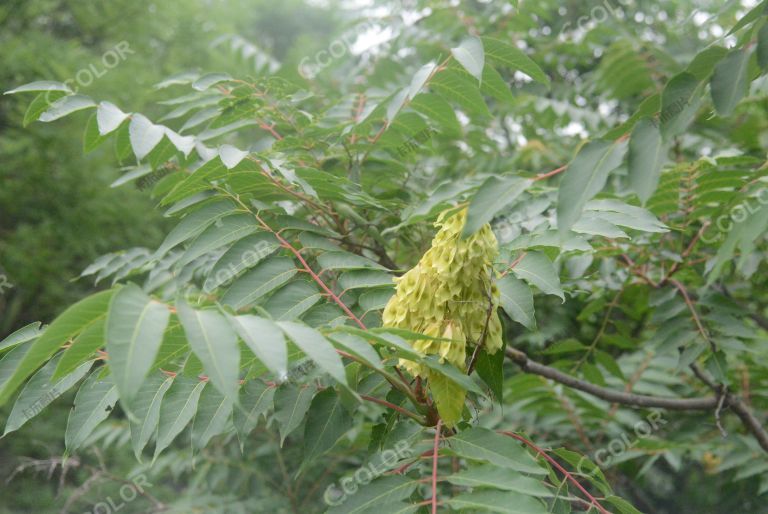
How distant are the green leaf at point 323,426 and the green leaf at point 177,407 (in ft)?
0.81

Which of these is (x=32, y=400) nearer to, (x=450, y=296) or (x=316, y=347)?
(x=316, y=347)

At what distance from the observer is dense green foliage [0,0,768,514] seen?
1.08 metres

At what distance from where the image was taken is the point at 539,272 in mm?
1418

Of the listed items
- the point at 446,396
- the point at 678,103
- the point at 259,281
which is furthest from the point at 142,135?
the point at 678,103

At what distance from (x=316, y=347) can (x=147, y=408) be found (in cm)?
58

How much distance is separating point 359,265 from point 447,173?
2.04 metres

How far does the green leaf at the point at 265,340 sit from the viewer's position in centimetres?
91

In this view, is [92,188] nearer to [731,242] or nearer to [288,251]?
[288,251]

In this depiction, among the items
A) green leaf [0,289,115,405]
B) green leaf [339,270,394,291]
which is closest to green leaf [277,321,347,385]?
green leaf [0,289,115,405]

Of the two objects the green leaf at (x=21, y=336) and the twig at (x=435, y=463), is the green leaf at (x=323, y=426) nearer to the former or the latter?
the twig at (x=435, y=463)

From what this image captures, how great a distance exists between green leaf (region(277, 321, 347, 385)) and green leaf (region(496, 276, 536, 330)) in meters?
0.50

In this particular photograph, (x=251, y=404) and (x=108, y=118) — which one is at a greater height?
(x=108, y=118)

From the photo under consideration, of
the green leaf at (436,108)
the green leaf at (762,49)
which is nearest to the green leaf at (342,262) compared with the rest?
the green leaf at (436,108)

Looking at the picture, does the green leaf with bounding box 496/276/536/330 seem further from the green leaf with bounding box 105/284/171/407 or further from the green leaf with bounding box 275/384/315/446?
the green leaf with bounding box 105/284/171/407
